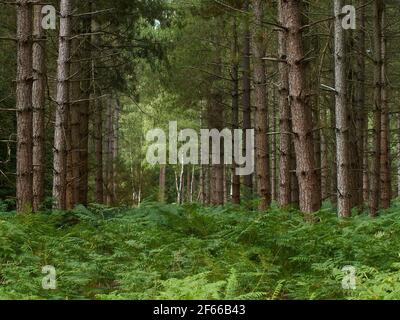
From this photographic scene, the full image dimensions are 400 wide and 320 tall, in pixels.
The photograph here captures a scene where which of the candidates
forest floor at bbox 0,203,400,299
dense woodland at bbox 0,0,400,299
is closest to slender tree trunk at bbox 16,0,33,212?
dense woodland at bbox 0,0,400,299

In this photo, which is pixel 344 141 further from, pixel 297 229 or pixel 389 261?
pixel 389 261

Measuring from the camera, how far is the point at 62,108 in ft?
42.4

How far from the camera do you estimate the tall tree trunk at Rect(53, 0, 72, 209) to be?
42.1ft

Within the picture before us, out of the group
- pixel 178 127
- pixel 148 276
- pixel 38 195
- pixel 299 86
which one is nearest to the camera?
pixel 148 276

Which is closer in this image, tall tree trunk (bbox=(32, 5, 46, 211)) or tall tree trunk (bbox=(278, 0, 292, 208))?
tall tree trunk (bbox=(32, 5, 46, 211))

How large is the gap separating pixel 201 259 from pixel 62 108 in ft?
A: 22.6

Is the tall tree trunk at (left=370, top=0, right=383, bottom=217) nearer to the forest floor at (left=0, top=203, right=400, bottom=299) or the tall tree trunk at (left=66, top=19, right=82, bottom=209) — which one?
the forest floor at (left=0, top=203, right=400, bottom=299)

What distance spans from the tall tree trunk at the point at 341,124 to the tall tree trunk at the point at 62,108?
219 inches

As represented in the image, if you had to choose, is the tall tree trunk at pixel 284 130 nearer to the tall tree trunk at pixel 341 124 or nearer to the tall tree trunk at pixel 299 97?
the tall tree trunk at pixel 341 124

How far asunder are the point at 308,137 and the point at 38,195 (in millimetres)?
6172

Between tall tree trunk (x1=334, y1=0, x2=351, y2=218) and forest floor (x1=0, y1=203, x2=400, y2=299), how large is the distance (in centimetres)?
164

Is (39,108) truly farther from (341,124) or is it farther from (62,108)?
(341,124)

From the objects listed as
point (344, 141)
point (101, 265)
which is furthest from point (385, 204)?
point (101, 265)

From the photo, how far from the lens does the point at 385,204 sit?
56.1 feet
